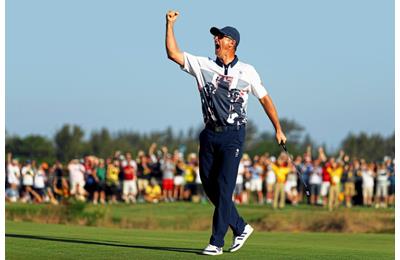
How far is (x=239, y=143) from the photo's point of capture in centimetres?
1223

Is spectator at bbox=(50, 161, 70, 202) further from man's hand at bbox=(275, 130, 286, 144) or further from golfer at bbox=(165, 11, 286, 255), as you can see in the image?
man's hand at bbox=(275, 130, 286, 144)

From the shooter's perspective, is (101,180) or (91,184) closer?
(91,184)

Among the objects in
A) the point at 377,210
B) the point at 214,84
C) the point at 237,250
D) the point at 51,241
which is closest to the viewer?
the point at 214,84

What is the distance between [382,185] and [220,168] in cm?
2530

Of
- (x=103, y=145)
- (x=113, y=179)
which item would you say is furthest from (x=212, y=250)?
(x=103, y=145)

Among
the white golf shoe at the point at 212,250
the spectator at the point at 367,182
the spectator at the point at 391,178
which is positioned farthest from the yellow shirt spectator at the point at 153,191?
the white golf shoe at the point at 212,250

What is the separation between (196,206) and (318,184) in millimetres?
4206

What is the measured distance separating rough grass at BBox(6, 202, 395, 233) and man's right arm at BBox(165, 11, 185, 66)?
1800 cm

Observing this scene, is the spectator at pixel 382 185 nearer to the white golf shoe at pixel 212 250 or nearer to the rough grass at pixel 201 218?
the rough grass at pixel 201 218

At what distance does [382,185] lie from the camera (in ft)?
121

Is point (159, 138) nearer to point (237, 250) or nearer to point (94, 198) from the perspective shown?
point (94, 198)

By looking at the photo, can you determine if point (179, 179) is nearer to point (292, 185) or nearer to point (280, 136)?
point (292, 185)

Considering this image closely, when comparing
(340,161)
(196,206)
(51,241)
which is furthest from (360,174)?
(51,241)

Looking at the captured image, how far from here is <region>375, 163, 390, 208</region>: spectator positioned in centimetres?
3662
